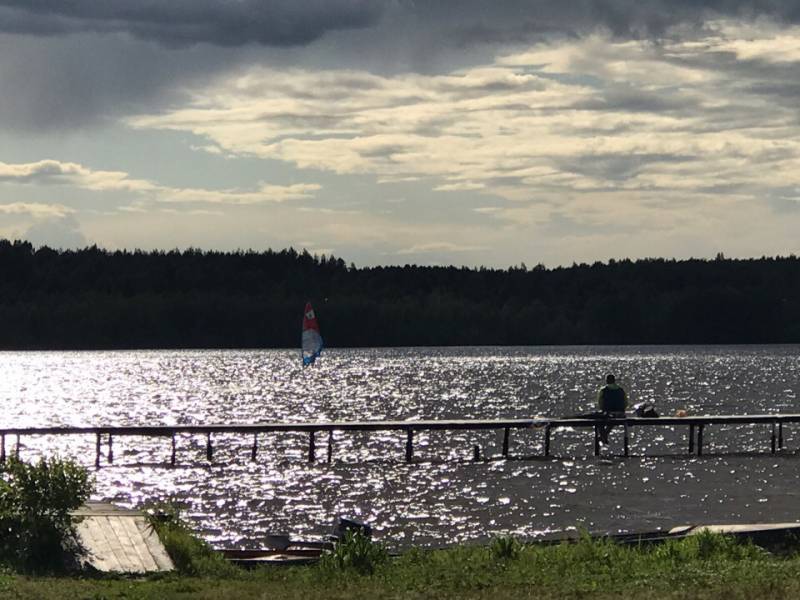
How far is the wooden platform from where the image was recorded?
Result: 68.9ft

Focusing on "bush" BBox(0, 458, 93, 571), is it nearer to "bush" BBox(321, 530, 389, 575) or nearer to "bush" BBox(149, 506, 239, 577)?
"bush" BBox(149, 506, 239, 577)

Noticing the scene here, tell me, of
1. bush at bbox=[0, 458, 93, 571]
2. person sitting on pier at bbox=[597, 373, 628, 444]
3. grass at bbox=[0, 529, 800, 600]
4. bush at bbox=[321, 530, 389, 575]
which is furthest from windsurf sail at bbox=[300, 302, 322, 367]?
bush at bbox=[321, 530, 389, 575]

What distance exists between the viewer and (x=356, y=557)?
68.3 ft

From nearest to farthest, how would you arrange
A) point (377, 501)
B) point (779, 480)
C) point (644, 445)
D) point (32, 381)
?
point (377, 501), point (779, 480), point (644, 445), point (32, 381)

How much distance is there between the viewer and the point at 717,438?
68938mm

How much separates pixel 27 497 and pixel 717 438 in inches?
2073

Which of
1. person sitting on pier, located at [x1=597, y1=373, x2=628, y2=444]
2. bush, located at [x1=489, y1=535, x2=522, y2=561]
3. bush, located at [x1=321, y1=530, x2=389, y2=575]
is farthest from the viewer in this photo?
person sitting on pier, located at [x1=597, y1=373, x2=628, y2=444]

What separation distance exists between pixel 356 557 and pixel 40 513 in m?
5.21

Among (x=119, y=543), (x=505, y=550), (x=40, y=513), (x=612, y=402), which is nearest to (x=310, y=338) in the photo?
(x=612, y=402)

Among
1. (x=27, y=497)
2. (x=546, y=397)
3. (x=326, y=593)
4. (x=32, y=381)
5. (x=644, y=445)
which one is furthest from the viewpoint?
(x=32, y=381)

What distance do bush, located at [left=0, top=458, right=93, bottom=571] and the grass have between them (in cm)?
141

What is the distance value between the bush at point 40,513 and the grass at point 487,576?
141cm

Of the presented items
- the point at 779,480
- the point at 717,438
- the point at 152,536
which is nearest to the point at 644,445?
the point at 717,438

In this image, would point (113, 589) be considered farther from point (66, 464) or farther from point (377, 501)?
point (377, 501)
